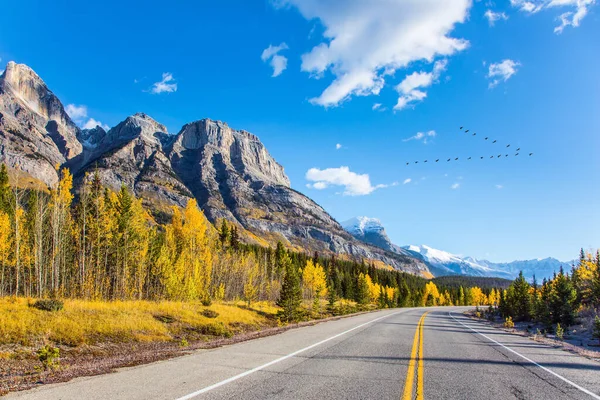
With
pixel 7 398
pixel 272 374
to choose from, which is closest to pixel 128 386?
pixel 7 398

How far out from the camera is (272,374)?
848cm

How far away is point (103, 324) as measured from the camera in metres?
18.1

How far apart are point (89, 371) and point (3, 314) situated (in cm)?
986

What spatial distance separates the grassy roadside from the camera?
9891 millimetres

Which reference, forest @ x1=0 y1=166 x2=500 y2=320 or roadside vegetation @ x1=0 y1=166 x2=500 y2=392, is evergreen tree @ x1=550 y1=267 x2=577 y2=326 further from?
forest @ x1=0 y1=166 x2=500 y2=320

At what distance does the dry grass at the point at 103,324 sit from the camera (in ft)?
48.0

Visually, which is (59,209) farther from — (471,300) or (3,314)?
(471,300)

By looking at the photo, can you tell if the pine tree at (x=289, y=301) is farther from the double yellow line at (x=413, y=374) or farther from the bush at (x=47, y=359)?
the bush at (x=47, y=359)

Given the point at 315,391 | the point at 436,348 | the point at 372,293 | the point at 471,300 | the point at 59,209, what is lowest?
the point at 471,300

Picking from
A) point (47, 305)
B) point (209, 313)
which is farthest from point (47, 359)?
point (209, 313)

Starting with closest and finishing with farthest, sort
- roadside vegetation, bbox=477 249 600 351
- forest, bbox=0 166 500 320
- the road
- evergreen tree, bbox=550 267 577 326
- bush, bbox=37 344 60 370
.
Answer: the road < bush, bbox=37 344 60 370 < roadside vegetation, bbox=477 249 600 351 < forest, bbox=0 166 500 320 < evergreen tree, bbox=550 267 577 326

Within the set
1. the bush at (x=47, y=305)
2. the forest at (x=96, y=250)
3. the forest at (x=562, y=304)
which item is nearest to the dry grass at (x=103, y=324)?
the bush at (x=47, y=305)

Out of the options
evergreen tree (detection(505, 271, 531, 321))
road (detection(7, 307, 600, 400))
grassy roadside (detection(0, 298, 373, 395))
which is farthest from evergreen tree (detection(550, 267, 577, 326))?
grassy roadside (detection(0, 298, 373, 395))

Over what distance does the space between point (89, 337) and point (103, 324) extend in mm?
1926
